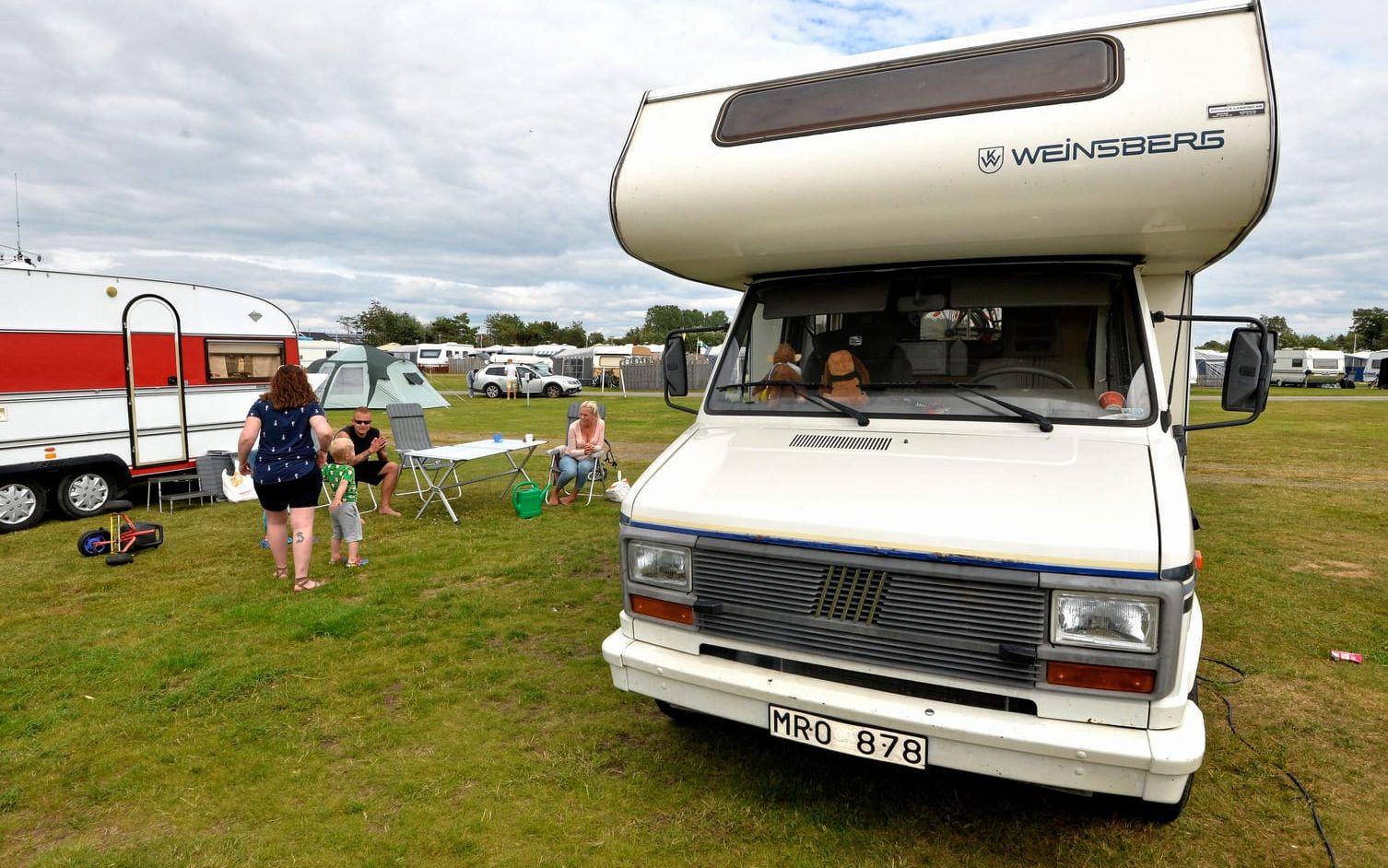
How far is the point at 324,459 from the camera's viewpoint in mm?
6188

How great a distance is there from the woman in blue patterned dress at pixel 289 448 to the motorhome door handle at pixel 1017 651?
16.6 ft

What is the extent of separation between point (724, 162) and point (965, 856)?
3.26 meters

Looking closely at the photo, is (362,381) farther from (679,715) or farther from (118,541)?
(679,715)

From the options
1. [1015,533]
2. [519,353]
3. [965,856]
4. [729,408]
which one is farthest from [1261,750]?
[519,353]

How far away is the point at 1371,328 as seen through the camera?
7856 centimetres

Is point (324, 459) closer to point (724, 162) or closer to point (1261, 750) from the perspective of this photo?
point (724, 162)

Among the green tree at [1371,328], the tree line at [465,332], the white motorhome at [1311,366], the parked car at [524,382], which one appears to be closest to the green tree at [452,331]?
the tree line at [465,332]

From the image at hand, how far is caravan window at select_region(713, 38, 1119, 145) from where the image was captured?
10.8ft

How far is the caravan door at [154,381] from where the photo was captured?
9.12m

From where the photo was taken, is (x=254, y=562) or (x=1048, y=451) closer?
(x=1048, y=451)

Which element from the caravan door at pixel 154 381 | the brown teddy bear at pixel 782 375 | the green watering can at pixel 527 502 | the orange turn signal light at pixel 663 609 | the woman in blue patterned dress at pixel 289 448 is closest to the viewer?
the orange turn signal light at pixel 663 609

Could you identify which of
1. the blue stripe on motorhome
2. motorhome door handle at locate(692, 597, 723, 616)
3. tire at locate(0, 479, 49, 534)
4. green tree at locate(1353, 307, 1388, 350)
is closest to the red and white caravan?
tire at locate(0, 479, 49, 534)

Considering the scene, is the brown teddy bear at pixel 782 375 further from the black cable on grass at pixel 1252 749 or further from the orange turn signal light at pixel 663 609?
the black cable on grass at pixel 1252 749

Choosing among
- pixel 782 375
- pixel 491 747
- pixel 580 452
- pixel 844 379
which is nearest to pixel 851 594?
pixel 844 379
